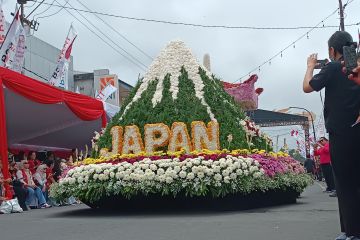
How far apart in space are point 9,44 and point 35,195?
402cm

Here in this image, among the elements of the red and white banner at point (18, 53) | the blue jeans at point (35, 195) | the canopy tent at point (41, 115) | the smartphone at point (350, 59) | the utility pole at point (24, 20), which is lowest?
the blue jeans at point (35, 195)

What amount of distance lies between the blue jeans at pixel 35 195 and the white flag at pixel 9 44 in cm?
331

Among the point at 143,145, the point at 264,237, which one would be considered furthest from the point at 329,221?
the point at 143,145

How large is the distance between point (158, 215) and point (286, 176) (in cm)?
269

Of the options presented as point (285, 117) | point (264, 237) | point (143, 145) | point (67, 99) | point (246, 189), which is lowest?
point (264, 237)

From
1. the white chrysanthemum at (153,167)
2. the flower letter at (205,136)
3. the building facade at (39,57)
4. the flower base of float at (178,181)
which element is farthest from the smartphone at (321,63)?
the building facade at (39,57)

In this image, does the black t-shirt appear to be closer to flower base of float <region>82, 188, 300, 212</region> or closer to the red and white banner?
flower base of float <region>82, 188, 300, 212</region>

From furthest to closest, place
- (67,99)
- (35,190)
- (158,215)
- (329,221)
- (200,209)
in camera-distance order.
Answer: (67,99) → (35,190) → (200,209) → (158,215) → (329,221)

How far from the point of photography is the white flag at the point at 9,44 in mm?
12985

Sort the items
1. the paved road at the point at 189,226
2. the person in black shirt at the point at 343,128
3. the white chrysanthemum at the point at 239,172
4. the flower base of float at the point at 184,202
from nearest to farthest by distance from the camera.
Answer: the person in black shirt at the point at 343,128
the paved road at the point at 189,226
the white chrysanthemum at the point at 239,172
the flower base of float at the point at 184,202

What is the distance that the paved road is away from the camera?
5.54 m

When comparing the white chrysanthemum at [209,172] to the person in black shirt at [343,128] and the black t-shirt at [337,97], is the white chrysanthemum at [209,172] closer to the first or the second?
the person in black shirt at [343,128]

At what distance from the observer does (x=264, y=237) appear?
5270 millimetres

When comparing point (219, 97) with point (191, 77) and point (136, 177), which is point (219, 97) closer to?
point (191, 77)
